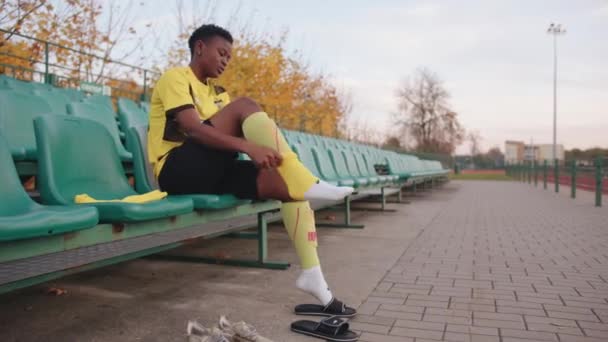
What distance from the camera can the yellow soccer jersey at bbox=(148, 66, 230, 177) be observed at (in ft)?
7.63

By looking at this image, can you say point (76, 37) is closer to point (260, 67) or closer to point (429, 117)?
point (260, 67)

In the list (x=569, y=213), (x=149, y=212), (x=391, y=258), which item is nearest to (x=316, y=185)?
(x=149, y=212)

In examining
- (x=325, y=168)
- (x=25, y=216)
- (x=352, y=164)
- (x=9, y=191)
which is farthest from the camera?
(x=352, y=164)

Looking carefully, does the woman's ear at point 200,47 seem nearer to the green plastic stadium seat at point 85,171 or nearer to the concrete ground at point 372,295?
the green plastic stadium seat at point 85,171

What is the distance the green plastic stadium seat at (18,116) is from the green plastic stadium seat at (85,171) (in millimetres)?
837

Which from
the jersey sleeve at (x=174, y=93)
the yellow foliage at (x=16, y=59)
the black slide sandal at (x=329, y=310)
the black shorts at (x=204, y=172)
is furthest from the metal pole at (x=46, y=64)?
the black slide sandal at (x=329, y=310)

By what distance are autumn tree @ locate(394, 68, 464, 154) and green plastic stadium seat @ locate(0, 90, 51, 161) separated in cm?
3781

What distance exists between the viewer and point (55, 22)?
10.2m

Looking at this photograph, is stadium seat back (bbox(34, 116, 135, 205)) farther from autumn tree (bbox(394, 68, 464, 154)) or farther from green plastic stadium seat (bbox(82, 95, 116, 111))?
autumn tree (bbox(394, 68, 464, 154))

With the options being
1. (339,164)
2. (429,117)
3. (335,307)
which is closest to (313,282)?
(335,307)

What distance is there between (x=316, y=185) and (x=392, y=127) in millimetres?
39527

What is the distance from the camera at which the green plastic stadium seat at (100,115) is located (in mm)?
3742

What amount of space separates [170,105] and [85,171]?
0.56 metres

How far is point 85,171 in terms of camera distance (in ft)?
7.81
